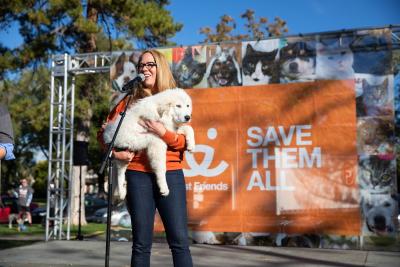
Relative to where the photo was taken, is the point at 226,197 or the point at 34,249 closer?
the point at 34,249

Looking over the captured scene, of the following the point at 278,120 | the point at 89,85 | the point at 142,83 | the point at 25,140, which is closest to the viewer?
the point at 142,83

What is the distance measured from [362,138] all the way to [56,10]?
9.73 metres

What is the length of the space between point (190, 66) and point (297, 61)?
6.59 ft

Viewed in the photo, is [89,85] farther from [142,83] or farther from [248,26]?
[142,83]

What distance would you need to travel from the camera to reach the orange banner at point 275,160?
7695 mm

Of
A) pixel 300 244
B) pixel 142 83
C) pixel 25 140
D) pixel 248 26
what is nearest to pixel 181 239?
pixel 142 83

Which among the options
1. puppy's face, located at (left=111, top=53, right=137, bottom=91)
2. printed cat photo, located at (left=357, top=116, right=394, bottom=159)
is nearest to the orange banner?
printed cat photo, located at (left=357, top=116, right=394, bottom=159)

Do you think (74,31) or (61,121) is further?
(74,31)

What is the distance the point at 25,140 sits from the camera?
1248 inches

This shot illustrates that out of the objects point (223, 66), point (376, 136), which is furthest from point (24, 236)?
point (376, 136)

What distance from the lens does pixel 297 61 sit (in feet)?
26.5

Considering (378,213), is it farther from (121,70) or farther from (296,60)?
(121,70)

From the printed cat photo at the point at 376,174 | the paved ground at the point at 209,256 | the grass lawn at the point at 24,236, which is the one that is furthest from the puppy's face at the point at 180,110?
the grass lawn at the point at 24,236

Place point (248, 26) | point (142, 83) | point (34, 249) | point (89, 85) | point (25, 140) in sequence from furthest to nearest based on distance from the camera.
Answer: point (25, 140) < point (248, 26) < point (89, 85) < point (34, 249) < point (142, 83)
